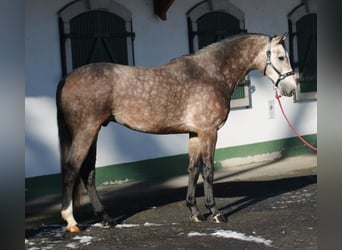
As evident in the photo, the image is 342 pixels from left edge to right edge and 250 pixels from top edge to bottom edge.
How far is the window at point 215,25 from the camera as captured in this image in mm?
9188

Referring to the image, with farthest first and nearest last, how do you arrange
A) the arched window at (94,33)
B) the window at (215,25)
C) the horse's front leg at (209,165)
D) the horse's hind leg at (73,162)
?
1. the window at (215,25)
2. the arched window at (94,33)
3. the horse's front leg at (209,165)
4. the horse's hind leg at (73,162)

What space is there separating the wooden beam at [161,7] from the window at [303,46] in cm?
298

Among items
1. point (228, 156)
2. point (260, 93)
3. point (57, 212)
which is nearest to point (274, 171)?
point (228, 156)

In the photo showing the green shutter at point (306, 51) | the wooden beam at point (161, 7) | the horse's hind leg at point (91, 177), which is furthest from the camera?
the green shutter at point (306, 51)

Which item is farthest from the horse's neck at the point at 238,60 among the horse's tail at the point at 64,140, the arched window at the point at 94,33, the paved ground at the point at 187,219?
the arched window at the point at 94,33

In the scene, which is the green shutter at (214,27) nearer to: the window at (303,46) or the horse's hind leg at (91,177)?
the window at (303,46)

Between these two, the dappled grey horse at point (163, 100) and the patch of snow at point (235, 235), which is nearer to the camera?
the patch of snow at point (235, 235)

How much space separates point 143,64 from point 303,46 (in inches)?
145

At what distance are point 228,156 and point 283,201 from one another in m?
3.04

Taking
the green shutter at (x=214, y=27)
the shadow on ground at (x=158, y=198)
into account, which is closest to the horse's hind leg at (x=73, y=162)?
the shadow on ground at (x=158, y=198)

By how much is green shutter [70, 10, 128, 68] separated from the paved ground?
189 cm

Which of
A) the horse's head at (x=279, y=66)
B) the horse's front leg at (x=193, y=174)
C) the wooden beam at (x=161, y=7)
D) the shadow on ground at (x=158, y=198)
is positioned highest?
the wooden beam at (x=161, y=7)

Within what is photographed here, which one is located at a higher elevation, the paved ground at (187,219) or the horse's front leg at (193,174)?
the horse's front leg at (193,174)

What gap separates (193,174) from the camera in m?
5.70
